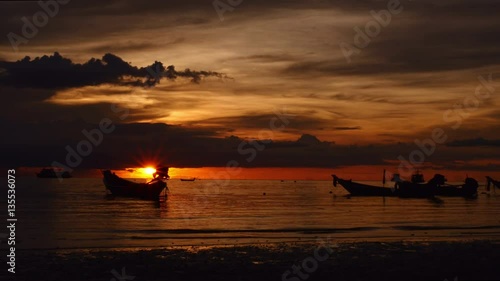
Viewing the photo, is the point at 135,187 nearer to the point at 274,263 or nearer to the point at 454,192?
the point at 454,192

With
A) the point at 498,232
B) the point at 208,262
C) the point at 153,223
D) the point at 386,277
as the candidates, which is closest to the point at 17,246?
the point at 208,262

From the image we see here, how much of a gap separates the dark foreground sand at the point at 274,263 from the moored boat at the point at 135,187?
253 ft

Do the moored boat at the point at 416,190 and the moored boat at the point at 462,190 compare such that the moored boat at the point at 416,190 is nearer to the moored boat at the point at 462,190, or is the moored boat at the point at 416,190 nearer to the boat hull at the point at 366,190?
the boat hull at the point at 366,190

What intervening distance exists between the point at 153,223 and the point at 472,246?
32.3m

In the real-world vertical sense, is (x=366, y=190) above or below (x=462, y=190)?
above

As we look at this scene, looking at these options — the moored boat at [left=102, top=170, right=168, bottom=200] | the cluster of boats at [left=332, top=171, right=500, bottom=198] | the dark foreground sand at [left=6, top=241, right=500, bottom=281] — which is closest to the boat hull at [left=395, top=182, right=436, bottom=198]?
the cluster of boats at [left=332, top=171, right=500, bottom=198]

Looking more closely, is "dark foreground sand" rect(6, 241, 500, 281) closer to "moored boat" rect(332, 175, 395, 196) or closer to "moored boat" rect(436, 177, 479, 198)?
"moored boat" rect(332, 175, 395, 196)

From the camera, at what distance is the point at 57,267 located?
80.2ft

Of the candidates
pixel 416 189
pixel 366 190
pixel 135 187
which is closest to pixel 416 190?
pixel 416 189

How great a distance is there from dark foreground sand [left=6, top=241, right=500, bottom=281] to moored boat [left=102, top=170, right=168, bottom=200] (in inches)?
3031

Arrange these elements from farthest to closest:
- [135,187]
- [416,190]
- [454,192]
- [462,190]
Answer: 1. [454,192]
2. [462,190]
3. [416,190]
4. [135,187]

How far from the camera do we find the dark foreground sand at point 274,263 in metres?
22.0

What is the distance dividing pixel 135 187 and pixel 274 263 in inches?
3744

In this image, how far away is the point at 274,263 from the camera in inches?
997
